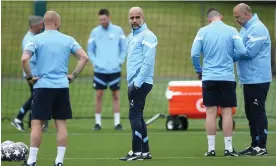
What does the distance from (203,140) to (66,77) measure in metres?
4.11

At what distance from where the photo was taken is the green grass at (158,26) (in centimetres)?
2983

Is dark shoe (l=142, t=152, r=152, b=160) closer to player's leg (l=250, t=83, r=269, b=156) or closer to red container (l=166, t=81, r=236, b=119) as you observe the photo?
player's leg (l=250, t=83, r=269, b=156)

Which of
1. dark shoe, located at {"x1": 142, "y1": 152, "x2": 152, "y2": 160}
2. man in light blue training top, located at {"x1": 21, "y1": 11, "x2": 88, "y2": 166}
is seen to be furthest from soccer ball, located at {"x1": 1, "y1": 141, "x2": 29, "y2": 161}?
dark shoe, located at {"x1": 142, "y1": 152, "x2": 152, "y2": 160}

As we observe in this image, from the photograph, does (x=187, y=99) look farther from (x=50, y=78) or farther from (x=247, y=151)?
(x=50, y=78)

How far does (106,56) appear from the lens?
16.8 m

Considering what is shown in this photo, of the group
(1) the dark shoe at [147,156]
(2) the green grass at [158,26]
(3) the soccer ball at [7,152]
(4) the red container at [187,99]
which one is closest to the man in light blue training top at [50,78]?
(3) the soccer ball at [7,152]

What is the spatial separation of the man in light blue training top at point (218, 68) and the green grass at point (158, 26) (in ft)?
53.2

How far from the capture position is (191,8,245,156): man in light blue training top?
12.4 m

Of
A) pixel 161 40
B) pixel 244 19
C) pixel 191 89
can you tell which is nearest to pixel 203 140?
pixel 191 89

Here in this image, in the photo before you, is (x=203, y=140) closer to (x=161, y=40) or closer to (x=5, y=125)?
(x=5, y=125)

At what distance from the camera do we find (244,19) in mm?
12719

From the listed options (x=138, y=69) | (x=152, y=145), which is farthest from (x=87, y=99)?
(x=138, y=69)

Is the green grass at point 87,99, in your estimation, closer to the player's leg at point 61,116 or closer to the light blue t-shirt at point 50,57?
the player's leg at point 61,116

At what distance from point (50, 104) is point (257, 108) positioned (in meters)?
3.07
